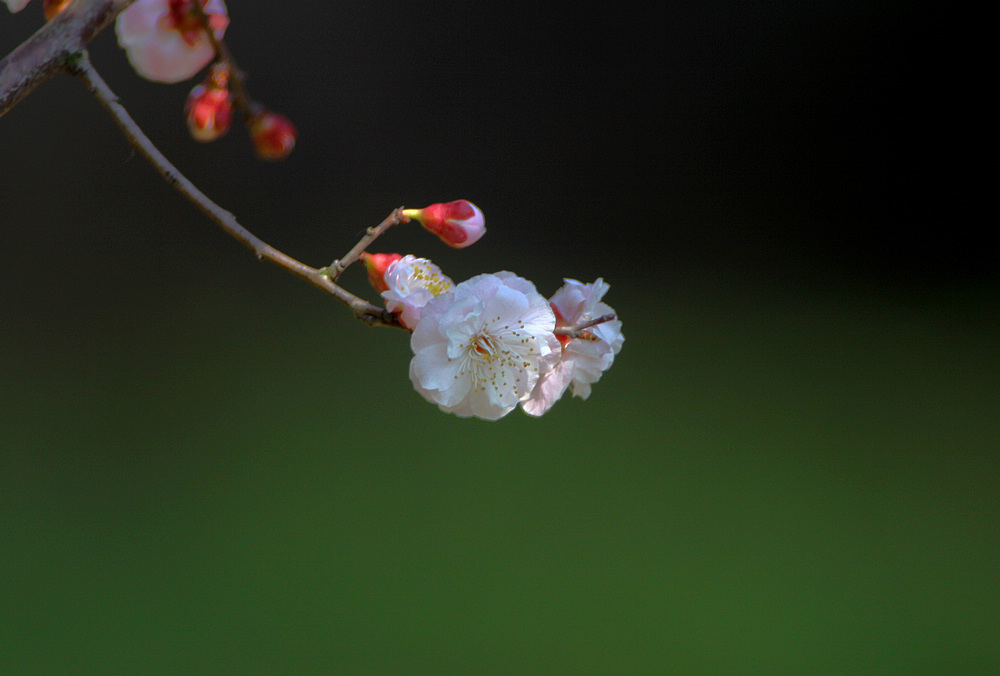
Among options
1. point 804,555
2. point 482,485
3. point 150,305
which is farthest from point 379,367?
point 804,555

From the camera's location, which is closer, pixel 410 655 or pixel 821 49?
pixel 410 655

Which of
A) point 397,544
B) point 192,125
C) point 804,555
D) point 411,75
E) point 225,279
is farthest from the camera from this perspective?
point 411,75

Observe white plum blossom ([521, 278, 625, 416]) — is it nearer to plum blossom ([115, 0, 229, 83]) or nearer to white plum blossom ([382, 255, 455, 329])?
white plum blossom ([382, 255, 455, 329])

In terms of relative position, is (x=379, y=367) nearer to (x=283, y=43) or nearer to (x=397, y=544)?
(x=397, y=544)

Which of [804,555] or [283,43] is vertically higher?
[283,43]

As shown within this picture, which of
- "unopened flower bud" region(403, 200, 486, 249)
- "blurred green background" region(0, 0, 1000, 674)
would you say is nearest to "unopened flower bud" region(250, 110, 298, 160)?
"unopened flower bud" region(403, 200, 486, 249)
